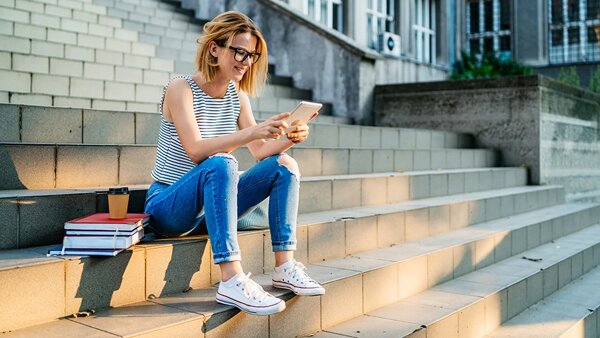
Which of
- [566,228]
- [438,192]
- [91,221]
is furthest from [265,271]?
[566,228]

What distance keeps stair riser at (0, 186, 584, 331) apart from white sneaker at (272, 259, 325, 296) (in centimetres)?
34

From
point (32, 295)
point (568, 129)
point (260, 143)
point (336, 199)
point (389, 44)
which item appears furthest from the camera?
point (389, 44)

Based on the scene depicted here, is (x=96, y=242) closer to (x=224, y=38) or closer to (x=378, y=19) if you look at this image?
(x=224, y=38)

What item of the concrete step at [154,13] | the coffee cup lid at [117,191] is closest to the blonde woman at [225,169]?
the coffee cup lid at [117,191]

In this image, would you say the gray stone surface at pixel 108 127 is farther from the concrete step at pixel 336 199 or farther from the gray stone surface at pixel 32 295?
the gray stone surface at pixel 32 295

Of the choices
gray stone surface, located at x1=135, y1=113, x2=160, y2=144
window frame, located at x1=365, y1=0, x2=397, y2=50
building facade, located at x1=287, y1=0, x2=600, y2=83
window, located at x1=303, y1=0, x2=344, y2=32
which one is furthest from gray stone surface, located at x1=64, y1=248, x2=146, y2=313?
building facade, located at x1=287, y1=0, x2=600, y2=83

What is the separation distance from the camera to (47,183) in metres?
3.18

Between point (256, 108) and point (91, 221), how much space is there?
396cm

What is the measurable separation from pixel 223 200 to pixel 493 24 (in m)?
32.2

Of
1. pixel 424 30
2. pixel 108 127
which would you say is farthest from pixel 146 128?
pixel 424 30

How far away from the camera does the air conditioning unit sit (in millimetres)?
14895

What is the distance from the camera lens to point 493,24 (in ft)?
104

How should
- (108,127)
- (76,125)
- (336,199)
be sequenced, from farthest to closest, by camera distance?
1. (336,199)
2. (108,127)
3. (76,125)

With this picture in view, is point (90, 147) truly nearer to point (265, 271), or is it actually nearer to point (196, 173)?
point (196, 173)
